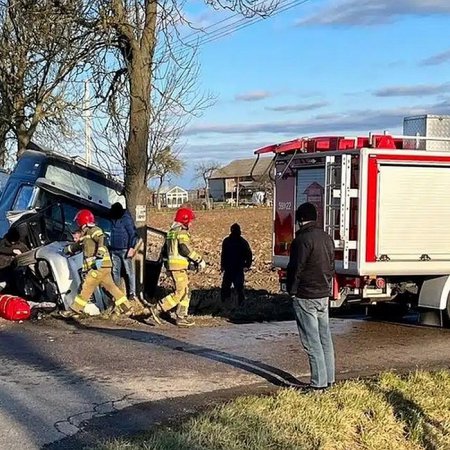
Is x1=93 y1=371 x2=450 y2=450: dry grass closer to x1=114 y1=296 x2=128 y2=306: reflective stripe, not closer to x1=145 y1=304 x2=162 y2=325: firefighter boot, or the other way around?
x1=145 y1=304 x2=162 y2=325: firefighter boot

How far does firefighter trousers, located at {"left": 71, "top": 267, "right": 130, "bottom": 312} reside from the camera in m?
12.5

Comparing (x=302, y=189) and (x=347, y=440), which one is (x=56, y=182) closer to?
(x=302, y=189)

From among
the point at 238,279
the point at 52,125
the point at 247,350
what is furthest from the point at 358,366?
the point at 52,125

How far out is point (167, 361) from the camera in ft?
31.8

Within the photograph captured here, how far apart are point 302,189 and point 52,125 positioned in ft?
44.8

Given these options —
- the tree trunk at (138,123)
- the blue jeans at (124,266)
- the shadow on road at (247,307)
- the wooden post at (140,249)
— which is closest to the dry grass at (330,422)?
the shadow on road at (247,307)

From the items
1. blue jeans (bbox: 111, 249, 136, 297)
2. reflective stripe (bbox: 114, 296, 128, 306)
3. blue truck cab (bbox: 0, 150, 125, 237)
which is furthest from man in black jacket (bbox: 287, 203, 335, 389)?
blue truck cab (bbox: 0, 150, 125, 237)

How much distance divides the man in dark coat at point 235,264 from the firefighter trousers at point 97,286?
3.83 m

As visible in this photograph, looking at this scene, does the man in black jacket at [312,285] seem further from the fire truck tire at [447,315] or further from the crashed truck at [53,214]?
the crashed truck at [53,214]

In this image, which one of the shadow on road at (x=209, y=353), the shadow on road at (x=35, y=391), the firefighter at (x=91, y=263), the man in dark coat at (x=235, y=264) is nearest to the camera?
the shadow on road at (x=35, y=391)

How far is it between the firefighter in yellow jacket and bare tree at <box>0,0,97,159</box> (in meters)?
4.19

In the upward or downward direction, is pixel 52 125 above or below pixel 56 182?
above

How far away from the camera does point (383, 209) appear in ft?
39.1

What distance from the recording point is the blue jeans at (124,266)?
1439 cm
